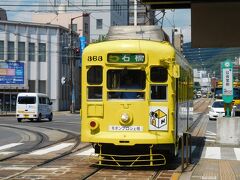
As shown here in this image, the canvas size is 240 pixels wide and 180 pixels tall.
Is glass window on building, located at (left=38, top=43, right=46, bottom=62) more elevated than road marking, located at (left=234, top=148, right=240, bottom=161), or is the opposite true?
glass window on building, located at (left=38, top=43, right=46, bottom=62)

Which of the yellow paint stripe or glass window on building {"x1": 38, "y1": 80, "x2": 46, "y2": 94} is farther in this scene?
glass window on building {"x1": 38, "y1": 80, "x2": 46, "y2": 94}

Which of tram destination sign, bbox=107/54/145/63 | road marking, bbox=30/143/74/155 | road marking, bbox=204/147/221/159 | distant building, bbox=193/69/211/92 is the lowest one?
road marking, bbox=30/143/74/155

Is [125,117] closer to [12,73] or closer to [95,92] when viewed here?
[95,92]

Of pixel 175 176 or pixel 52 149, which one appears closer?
pixel 175 176

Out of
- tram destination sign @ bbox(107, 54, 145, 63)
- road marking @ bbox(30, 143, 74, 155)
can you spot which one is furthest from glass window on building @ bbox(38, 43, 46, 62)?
tram destination sign @ bbox(107, 54, 145, 63)

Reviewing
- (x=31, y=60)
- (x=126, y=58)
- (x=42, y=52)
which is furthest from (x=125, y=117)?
(x=42, y=52)

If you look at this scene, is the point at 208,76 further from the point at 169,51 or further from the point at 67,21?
the point at 169,51

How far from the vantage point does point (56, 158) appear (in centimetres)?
1631

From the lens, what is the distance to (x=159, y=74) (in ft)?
45.5

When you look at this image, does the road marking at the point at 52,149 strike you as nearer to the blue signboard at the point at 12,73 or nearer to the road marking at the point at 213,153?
the road marking at the point at 213,153

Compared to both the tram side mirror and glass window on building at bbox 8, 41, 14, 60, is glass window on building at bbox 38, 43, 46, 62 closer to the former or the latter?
glass window on building at bbox 8, 41, 14, 60

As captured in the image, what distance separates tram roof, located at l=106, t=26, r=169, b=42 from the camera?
14.8m

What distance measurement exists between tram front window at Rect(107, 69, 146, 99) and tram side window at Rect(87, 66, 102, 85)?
0.77ft

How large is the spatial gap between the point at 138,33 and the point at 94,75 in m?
1.76
